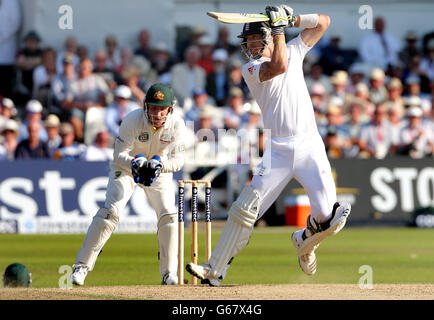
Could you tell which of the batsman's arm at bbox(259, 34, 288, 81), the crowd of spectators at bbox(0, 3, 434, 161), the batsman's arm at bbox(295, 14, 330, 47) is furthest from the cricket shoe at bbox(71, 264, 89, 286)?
the crowd of spectators at bbox(0, 3, 434, 161)

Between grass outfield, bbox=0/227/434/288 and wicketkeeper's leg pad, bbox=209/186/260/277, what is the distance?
1.98 meters

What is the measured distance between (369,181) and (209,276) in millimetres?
9465

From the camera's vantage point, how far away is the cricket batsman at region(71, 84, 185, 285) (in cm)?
926

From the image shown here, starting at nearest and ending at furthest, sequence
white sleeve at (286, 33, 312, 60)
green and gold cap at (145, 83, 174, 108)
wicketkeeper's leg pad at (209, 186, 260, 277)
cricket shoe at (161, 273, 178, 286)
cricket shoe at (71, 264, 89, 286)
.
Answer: wicketkeeper's leg pad at (209, 186, 260, 277), white sleeve at (286, 33, 312, 60), green and gold cap at (145, 83, 174, 108), cricket shoe at (71, 264, 89, 286), cricket shoe at (161, 273, 178, 286)

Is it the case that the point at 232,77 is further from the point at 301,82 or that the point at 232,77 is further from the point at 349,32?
the point at 301,82

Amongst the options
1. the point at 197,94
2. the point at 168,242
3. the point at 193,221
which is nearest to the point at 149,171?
the point at 193,221

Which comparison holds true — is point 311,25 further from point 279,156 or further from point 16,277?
point 16,277

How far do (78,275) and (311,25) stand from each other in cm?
322

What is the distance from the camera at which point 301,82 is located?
27.9 ft

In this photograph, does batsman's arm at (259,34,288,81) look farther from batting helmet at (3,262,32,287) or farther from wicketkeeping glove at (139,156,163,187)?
batting helmet at (3,262,32,287)

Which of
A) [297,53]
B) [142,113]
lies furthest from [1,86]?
[297,53]

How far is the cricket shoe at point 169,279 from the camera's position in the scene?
9586 millimetres

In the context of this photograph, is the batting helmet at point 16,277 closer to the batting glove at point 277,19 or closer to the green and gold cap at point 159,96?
the green and gold cap at point 159,96

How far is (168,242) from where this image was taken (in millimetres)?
9656
